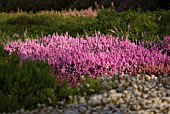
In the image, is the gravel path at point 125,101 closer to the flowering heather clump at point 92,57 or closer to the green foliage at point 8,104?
the green foliage at point 8,104

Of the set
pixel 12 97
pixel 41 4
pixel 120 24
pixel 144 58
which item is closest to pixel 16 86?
pixel 12 97

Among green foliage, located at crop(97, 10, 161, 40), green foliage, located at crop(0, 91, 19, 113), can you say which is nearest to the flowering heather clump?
green foliage, located at crop(0, 91, 19, 113)

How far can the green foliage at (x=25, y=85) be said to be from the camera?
19.4 ft

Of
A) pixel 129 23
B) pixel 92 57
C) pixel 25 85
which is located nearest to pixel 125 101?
pixel 25 85

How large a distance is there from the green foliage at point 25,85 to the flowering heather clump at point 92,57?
762 millimetres

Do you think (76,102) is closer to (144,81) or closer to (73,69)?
(144,81)

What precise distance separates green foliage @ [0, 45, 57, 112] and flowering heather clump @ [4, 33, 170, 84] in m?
0.76

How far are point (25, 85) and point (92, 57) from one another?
163 centimetres

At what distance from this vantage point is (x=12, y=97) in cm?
590

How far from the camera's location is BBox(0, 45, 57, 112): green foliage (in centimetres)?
591

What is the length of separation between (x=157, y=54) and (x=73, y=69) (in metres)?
1.58

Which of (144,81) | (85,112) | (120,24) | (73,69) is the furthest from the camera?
(120,24)

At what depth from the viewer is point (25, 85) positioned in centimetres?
618

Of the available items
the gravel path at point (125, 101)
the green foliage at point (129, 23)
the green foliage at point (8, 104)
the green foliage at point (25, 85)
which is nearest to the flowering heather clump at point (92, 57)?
the green foliage at point (25, 85)
